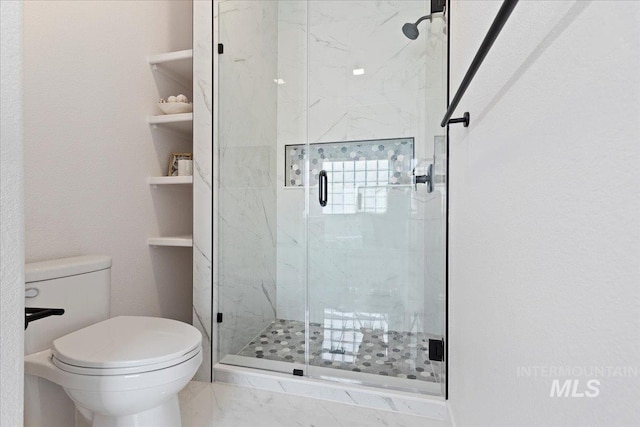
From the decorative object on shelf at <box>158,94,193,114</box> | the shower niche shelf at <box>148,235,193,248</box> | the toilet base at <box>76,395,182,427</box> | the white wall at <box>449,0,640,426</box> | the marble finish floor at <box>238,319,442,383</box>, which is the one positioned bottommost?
the marble finish floor at <box>238,319,442,383</box>

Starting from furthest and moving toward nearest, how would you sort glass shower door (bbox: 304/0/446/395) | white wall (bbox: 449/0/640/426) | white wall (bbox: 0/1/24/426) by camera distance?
glass shower door (bbox: 304/0/446/395)
white wall (bbox: 0/1/24/426)
white wall (bbox: 449/0/640/426)

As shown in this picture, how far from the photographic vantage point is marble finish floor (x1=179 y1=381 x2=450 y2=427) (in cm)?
148

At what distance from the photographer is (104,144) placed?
1.72 metres

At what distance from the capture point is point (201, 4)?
6.02ft

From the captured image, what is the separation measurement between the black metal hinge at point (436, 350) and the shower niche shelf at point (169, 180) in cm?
153

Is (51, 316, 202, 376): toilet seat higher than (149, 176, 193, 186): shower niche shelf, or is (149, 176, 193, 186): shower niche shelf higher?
(149, 176, 193, 186): shower niche shelf

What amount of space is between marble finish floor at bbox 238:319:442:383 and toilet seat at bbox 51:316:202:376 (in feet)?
2.65

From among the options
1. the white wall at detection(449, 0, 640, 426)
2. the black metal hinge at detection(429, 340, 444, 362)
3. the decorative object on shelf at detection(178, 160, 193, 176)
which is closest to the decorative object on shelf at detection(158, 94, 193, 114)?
the decorative object on shelf at detection(178, 160, 193, 176)

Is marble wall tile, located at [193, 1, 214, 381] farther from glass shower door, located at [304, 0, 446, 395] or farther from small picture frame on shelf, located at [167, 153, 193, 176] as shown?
glass shower door, located at [304, 0, 446, 395]

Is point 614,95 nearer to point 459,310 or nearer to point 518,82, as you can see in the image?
point 518,82

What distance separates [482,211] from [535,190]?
1.10 feet

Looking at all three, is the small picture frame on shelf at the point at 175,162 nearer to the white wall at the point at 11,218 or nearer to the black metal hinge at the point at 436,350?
the white wall at the point at 11,218

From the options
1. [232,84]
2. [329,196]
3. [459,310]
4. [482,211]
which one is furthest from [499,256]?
[232,84]

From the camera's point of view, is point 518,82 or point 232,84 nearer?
point 518,82
